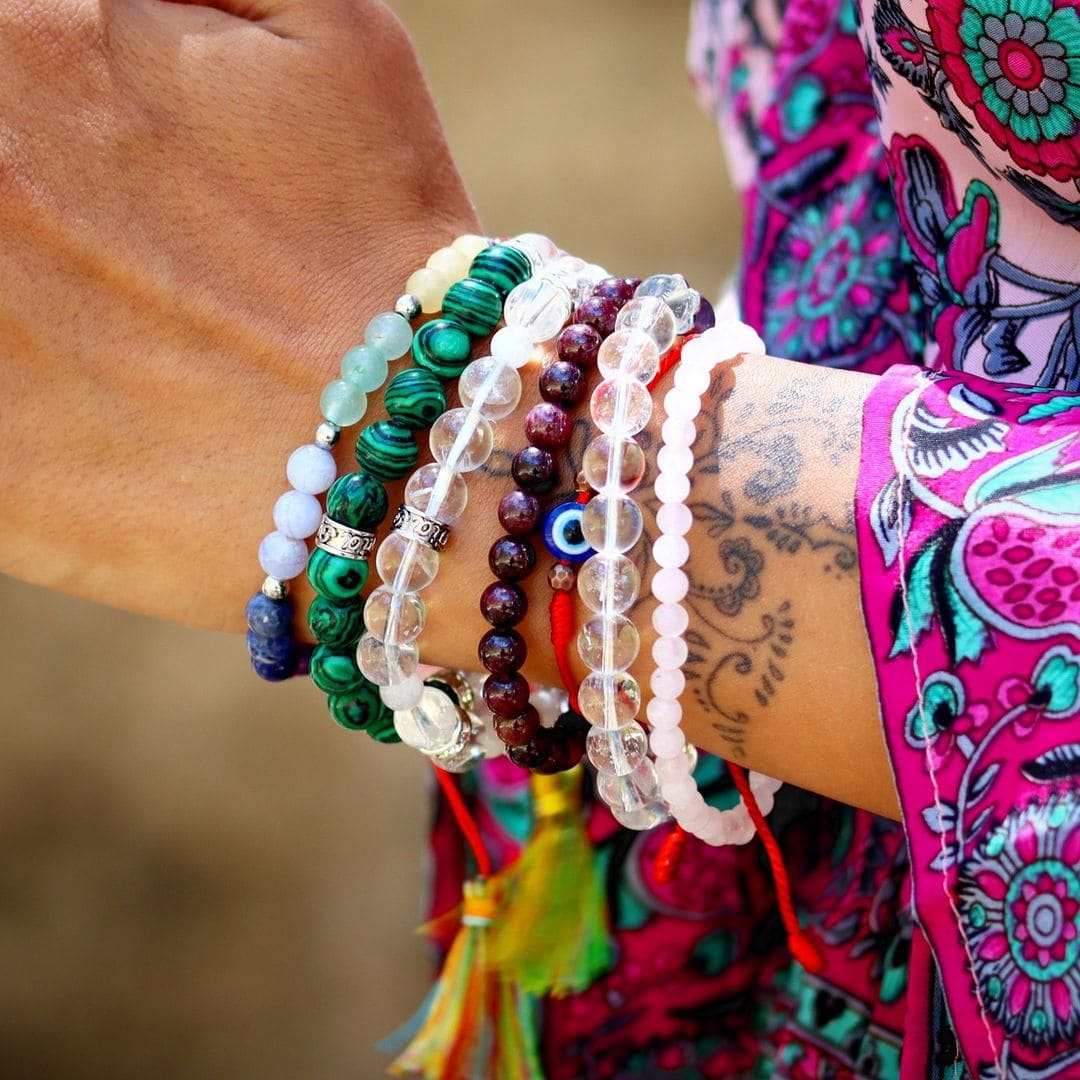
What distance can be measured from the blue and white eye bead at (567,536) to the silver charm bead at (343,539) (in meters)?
0.10

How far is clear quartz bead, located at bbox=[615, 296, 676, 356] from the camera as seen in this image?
0.62 meters

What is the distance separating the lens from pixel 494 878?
32.0 inches

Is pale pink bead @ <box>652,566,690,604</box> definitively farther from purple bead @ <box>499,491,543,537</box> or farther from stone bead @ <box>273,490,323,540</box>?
stone bead @ <box>273,490,323,540</box>

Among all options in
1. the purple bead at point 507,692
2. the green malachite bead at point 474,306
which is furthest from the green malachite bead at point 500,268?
the purple bead at point 507,692

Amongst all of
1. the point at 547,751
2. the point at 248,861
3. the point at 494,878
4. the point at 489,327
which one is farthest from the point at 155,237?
the point at 248,861

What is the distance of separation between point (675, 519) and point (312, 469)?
202 mm

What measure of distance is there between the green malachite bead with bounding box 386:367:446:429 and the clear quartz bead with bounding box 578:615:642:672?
0.14 m

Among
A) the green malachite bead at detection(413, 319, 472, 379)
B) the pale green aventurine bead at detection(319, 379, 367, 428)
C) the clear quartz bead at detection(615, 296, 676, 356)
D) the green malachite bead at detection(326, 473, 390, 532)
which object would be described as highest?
the clear quartz bead at detection(615, 296, 676, 356)

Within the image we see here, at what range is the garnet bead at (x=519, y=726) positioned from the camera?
63cm

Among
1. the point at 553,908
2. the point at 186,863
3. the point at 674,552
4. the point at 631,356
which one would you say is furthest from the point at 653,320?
the point at 186,863

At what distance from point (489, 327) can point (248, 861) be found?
4.99 ft

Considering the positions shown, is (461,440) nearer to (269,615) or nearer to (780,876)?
(269,615)

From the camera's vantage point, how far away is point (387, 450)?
24.6 inches

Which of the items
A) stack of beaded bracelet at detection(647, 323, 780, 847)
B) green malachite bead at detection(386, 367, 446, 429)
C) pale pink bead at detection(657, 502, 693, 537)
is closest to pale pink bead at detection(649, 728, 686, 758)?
stack of beaded bracelet at detection(647, 323, 780, 847)
